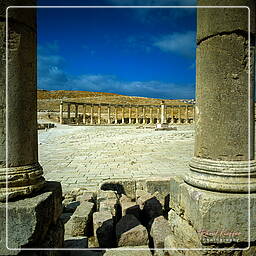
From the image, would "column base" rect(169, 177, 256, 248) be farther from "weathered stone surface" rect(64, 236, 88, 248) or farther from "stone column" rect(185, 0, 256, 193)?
"weathered stone surface" rect(64, 236, 88, 248)

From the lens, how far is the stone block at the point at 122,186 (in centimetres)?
514

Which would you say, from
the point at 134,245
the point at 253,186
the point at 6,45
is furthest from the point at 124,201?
the point at 6,45

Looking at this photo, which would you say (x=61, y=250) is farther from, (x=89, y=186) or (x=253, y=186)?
(x=89, y=186)

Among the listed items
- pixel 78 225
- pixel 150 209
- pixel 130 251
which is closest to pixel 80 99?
pixel 150 209

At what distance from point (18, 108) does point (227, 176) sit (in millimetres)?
2439

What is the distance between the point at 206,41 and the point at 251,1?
0.62 m

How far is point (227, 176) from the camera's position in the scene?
7.31 ft

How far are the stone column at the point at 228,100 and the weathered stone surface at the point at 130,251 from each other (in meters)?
1.21

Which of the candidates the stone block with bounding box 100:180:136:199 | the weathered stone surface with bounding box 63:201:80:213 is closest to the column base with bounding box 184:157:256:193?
the weathered stone surface with bounding box 63:201:80:213

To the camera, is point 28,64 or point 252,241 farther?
point 28,64

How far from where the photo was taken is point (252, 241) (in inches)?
82.9

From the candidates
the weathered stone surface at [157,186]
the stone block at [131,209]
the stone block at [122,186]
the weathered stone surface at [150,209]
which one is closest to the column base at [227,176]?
the weathered stone surface at [150,209]

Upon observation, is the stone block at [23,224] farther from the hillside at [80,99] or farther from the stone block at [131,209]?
the hillside at [80,99]

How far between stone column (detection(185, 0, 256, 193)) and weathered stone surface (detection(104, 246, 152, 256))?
121cm
